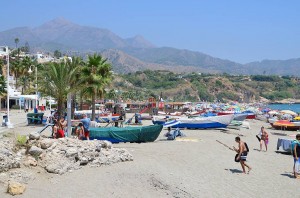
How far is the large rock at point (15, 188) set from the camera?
1018 centimetres

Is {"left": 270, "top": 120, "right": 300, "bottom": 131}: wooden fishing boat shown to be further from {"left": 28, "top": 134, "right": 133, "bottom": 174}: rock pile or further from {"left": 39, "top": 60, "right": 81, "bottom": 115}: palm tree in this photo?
{"left": 28, "top": 134, "right": 133, "bottom": 174}: rock pile

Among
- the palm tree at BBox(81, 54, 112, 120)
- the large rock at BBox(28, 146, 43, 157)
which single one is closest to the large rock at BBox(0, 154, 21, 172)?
the large rock at BBox(28, 146, 43, 157)

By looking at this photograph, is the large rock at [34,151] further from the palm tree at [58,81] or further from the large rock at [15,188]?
the palm tree at [58,81]

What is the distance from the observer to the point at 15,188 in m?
10.2

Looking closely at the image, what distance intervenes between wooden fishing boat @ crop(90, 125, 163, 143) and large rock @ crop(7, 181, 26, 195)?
8.79 meters

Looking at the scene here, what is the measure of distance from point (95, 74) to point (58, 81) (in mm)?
6019

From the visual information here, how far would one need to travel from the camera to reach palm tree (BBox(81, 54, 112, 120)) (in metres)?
28.9

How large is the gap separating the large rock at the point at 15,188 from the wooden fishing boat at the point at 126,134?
8.79m

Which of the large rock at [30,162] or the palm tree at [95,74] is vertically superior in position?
the palm tree at [95,74]

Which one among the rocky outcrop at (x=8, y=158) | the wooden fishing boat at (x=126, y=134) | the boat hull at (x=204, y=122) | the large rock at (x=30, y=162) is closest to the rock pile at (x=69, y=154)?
the large rock at (x=30, y=162)

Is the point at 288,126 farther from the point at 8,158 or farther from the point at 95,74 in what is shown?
the point at 8,158

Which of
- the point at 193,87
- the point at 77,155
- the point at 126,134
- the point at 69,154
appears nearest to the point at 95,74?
the point at 126,134

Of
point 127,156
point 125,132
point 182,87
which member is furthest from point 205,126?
point 182,87

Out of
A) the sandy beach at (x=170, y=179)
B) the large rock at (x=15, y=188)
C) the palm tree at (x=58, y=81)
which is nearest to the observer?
the large rock at (x=15, y=188)
